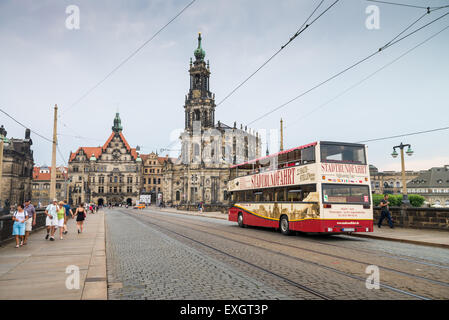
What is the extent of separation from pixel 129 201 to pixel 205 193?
28266 mm

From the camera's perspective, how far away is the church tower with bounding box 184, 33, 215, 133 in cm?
8812

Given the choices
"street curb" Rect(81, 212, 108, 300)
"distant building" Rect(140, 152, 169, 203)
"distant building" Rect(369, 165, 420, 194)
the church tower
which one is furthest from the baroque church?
"street curb" Rect(81, 212, 108, 300)

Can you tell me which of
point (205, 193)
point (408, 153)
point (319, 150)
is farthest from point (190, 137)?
A: point (319, 150)

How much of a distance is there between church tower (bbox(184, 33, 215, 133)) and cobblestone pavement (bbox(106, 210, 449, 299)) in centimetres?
7767

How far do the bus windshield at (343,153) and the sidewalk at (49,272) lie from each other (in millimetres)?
9217

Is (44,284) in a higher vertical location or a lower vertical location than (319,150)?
lower

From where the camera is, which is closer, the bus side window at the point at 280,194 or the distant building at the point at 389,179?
the bus side window at the point at 280,194

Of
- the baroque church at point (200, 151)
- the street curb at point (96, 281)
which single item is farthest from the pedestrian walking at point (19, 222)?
the baroque church at point (200, 151)

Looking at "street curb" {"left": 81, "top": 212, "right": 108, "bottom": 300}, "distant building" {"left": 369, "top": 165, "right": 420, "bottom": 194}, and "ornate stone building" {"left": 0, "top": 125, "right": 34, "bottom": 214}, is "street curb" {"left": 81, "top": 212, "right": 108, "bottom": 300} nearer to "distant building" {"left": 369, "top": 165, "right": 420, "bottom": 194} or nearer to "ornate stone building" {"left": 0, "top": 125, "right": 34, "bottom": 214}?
"ornate stone building" {"left": 0, "top": 125, "right": 34, "bottom": 214}

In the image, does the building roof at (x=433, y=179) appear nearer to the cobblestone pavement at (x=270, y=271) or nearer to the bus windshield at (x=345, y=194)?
the bus windshield at (x=345, y=194)

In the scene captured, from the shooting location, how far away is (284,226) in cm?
1664

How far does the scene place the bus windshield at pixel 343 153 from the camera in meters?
14.2

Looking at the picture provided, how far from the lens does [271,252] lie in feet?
35.0
